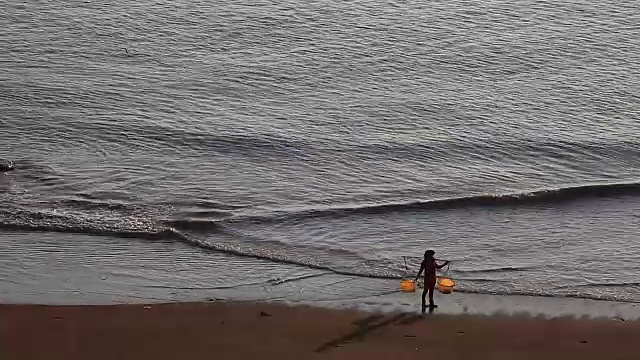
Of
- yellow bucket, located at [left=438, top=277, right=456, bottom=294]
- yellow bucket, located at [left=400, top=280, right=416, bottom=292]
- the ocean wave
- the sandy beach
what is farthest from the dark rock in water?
yellow bucket, located at [left=438, top=277, right=456, bottom=294]

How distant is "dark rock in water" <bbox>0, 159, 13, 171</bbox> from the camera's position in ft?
69.1

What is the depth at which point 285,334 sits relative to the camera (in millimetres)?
13664

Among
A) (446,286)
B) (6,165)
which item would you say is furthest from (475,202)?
(6,165)

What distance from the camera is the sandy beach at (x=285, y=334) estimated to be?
42.7 feet

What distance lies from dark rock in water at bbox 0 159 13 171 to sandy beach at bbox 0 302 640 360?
7.48 m

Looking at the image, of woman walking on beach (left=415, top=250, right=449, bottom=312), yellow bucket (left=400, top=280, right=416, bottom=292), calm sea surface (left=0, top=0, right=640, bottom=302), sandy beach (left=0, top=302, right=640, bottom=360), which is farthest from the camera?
calm sea surface (left=0, top=0, right=640, bottom=302)

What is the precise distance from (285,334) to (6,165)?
9.85m

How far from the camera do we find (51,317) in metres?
13.9

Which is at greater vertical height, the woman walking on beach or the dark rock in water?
the dark rock in water

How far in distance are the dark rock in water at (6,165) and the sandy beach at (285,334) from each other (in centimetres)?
748

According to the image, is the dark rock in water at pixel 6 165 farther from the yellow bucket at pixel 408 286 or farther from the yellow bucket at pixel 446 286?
the yellow bucket at pixel 446 286

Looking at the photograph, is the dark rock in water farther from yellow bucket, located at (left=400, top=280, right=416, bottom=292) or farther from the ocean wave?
yellow bucket, located at (left=400, top=280, right=416, bottom=292)

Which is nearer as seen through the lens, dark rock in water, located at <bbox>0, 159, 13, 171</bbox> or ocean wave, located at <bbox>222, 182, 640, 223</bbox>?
ocean wave, located at <bbox>222, 182, 640, 223</bbox>

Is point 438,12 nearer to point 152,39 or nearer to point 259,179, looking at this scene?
point 152,39
